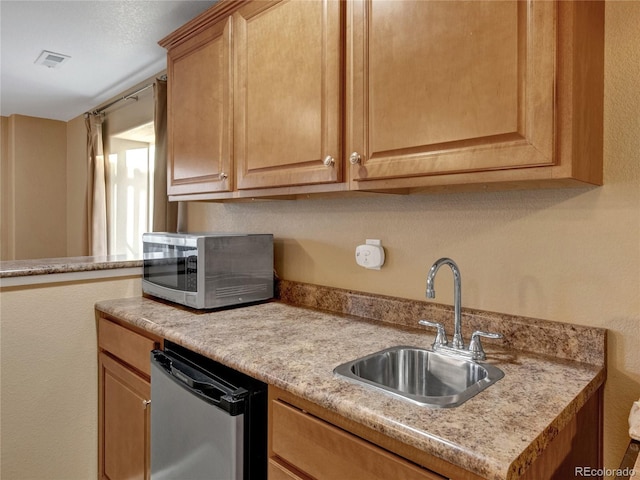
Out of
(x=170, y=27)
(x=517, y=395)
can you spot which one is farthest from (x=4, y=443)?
(x=170, y=27)

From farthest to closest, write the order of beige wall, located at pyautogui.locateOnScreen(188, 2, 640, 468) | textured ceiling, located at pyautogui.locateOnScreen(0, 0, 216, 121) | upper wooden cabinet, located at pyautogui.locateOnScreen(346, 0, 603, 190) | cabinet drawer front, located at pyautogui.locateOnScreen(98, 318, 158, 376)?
textured ceiling, located at pyautogui.locateOnScreen(0, 0, 216, 121) → cabinet drawer front, located at pyautogui.locateOnScreen(98, 318, 158, 376) → beige wall, located at pyautogui.locateOnScreen(188, 2, 640, 468) → upper wooden cabinet, located at pyautogui.locateOnScreen(346, 0, 603, 190)

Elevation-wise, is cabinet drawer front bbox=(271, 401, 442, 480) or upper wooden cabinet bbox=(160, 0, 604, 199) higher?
upper wooden cabinet bbox=(160, 0, 604, 199)

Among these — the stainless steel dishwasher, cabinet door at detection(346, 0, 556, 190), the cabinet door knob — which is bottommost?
the stainless steel dishwasher

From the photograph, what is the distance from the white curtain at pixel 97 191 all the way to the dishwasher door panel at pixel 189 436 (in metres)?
2.73

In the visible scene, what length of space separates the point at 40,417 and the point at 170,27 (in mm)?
1997

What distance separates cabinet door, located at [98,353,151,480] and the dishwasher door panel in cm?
14

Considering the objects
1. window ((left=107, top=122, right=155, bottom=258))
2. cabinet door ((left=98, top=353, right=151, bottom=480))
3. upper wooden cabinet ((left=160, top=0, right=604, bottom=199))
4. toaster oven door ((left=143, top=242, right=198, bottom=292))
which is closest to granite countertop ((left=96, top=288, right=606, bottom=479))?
toaster oven door ((left=143, top=242, right=198, bottom=292))

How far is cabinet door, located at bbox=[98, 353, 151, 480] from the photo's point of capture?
1.61 meters

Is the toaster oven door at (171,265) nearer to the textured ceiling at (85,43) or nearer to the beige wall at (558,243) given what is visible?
the beige wall at (558,243)

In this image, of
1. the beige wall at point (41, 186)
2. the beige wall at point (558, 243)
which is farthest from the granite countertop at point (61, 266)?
the beige wall at point (41, 186)

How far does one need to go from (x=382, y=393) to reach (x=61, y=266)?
1548 mm

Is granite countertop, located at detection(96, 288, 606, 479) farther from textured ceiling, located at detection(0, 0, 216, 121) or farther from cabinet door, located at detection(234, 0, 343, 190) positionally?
textured ceiling, located at detection(0, 0, 216, 121)

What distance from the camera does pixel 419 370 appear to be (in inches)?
48.8

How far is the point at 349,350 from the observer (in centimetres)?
122
